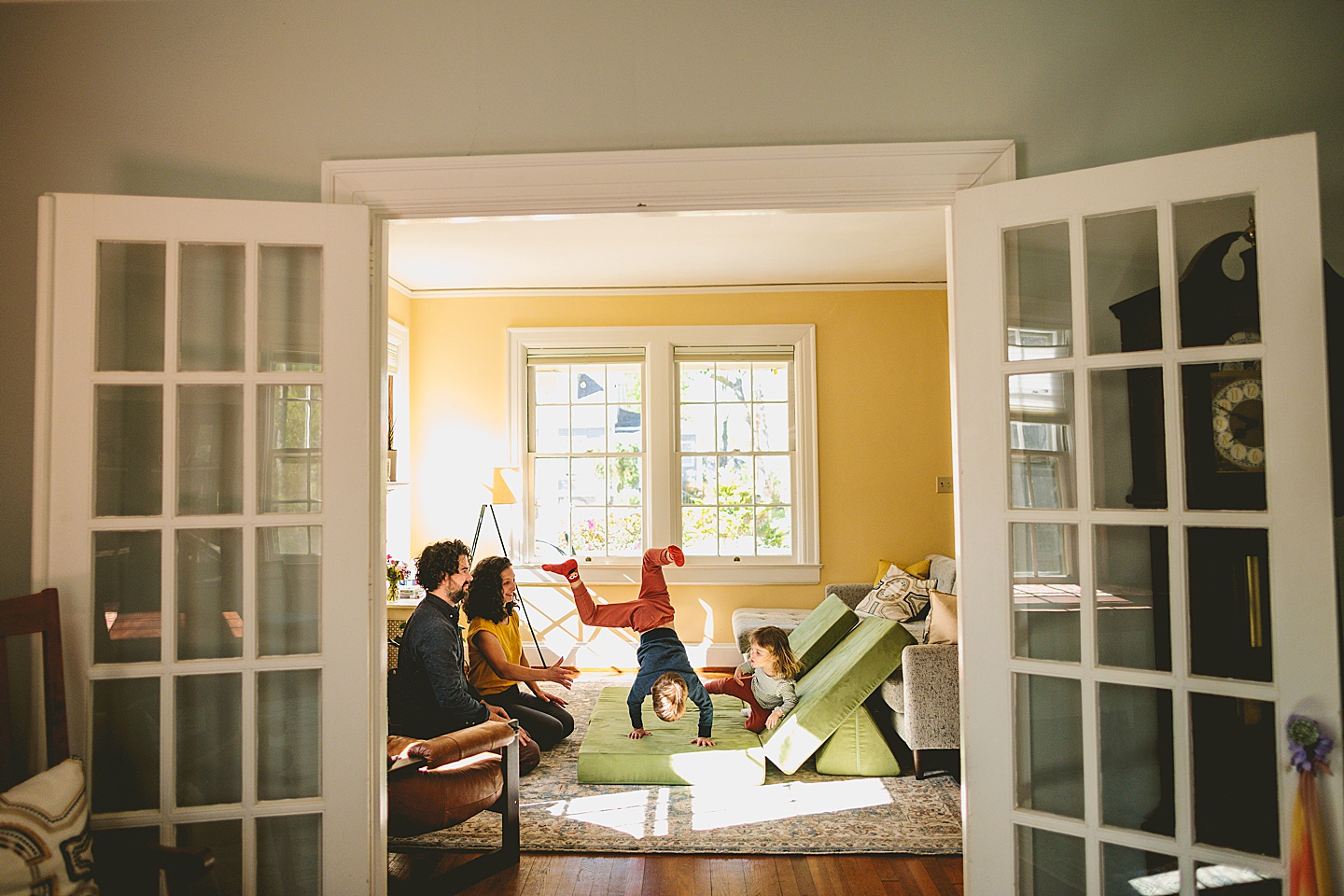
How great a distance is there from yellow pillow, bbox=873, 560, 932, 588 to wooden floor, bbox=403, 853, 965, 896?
8.73 ft

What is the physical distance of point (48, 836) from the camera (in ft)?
5.22

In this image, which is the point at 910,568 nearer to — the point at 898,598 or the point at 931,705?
the point at 898,598

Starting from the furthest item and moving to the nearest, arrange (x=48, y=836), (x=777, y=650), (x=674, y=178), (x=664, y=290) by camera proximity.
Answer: (x=664, y=290), (x=777, y=650), (x=674, y=178), (x=48, y=836)

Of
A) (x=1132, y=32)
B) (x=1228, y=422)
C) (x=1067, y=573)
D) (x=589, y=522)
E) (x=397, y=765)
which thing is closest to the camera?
(x=1228, y=422)

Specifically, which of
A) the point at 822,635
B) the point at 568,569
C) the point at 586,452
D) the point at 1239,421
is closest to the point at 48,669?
the point at 568,569

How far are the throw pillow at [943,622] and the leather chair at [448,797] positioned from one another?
1976 millimetres

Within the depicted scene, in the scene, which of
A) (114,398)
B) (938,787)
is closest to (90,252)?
(114,398)

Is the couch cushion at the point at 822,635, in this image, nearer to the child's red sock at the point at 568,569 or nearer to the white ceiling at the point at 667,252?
the child's red sock at the point at 568,569

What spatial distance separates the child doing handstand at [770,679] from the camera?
379cm

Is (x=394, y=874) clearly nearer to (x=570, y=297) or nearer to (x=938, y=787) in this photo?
(x=938, y=787)

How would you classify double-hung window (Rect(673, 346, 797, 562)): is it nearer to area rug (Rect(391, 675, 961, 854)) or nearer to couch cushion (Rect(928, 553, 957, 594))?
couch cushion (Rect(928, 553, 957, 594))

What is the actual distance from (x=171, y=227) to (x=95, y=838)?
1648 mm

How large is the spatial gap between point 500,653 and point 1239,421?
10.3 ft

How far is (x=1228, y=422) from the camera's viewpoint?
180 cm
